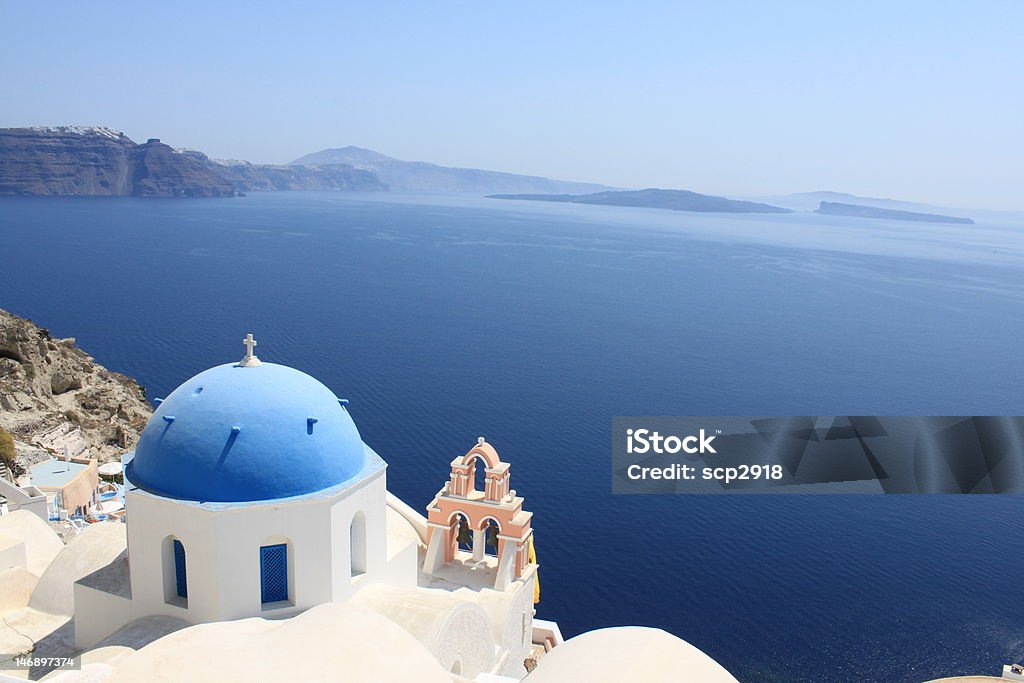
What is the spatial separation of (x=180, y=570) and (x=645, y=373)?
40852 mm

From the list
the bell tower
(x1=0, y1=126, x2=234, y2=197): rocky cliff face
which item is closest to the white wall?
the bell tower

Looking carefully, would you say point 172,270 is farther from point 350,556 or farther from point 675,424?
point 350,556

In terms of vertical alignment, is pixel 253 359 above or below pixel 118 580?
above

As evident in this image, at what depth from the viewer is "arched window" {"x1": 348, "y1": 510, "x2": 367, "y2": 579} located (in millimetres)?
12383

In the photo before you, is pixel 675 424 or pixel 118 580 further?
pixel 675 424

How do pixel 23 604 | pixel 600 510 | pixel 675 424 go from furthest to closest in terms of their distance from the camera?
pixel 675 424 < pixel 600 510 < pixel 23 604

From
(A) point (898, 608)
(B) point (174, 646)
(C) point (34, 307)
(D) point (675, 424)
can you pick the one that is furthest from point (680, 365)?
(C) point (34, 307)

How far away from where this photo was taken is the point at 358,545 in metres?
12.5

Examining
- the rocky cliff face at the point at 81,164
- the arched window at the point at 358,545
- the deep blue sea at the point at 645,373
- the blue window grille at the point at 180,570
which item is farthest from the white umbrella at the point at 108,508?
the rocky cliff face at the point at 81,164

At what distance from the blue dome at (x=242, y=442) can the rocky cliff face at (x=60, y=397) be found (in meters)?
24.7

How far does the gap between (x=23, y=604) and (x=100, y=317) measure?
53461mm

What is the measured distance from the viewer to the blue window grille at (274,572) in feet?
37.0

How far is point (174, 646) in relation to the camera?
8.12 meters

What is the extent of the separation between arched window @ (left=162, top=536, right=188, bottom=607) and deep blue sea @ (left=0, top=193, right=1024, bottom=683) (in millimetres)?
16149
